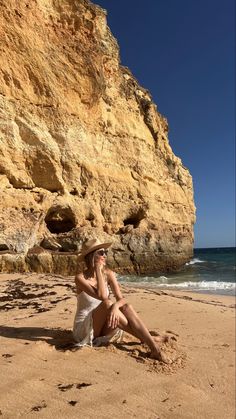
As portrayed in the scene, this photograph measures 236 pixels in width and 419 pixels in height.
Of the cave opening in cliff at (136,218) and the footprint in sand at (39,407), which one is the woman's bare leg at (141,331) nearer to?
the footprint in sand at (39,407)

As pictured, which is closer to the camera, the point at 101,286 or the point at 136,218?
the point at 101,286

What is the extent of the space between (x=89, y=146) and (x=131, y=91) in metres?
6.71

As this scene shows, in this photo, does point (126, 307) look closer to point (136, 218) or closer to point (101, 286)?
point (101, 286)

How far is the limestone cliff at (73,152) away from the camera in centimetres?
1437

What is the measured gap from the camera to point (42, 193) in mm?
15305

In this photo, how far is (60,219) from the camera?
16.6 m

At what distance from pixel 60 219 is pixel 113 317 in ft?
42.8

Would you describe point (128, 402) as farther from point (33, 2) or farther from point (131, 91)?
point (131, 91)

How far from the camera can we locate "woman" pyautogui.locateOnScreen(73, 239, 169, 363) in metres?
3.85

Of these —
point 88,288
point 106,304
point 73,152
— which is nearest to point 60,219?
point 73,152

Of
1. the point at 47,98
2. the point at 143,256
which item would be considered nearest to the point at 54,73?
the point at 47,98

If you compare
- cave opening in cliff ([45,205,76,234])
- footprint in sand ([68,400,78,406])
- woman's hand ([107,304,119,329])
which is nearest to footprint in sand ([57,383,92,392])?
footprint in sand ([68,400,78,406])

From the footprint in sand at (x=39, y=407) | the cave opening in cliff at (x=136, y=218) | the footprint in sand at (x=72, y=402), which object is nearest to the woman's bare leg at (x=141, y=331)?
the footprint in sand at (x=72, y=402)

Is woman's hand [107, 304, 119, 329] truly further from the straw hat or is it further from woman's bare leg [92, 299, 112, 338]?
the straw hat
